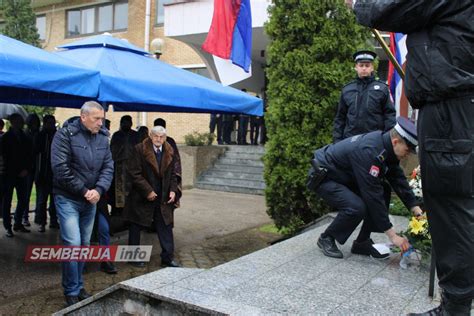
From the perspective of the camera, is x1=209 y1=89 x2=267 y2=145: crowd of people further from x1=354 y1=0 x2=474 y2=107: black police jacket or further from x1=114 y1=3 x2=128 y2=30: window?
x1=354 y1=0 x2=474 y2=107: black police jacket

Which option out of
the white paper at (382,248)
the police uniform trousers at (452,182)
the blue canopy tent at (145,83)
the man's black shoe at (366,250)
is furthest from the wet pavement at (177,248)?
the police uniform trousers at (452,182)

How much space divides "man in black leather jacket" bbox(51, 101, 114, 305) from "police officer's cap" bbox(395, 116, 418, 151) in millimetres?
2830

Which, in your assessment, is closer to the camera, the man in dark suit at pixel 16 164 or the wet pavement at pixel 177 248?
the wet pavement at pixel 177 248

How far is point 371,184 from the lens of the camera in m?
3.97

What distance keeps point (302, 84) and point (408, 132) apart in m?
3.01

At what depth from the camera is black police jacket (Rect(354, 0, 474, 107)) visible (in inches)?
88.0

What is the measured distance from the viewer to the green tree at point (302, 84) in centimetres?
650

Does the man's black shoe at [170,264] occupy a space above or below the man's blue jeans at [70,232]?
below

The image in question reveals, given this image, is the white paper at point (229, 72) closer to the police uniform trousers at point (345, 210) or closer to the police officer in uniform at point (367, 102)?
the police officer in uniform at point (367, 102)

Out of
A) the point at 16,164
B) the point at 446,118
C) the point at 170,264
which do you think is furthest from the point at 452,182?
the point at 16,164

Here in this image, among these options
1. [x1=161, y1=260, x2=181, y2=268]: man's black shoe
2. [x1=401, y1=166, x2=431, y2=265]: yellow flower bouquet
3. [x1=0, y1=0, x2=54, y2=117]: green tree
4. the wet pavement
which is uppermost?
[x1=0, y1=0, x2=54, y2=117]: green tree

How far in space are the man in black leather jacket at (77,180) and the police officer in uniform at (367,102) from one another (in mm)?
2822

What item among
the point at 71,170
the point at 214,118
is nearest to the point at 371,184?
the point at 71,170

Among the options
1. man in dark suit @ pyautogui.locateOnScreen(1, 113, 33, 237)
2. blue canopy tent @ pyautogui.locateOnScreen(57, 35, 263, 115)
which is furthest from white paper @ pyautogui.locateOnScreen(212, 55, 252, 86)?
man in dark suit @ pyautogui.locateOnScreen(1, 113, 33, 237)
